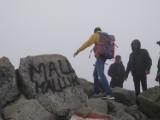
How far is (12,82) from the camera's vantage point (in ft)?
38.1

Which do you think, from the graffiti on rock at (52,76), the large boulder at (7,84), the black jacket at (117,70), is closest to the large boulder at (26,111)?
the large boulder at (7,84)

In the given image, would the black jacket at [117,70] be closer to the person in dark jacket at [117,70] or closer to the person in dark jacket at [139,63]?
the person in dark jacket at [117,70]

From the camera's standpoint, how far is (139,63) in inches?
531

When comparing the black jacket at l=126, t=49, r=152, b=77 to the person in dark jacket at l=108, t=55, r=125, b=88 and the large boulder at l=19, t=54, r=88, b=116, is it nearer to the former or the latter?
the large boulder at l=19, t=54, r=88, b=116

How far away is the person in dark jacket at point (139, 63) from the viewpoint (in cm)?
1334

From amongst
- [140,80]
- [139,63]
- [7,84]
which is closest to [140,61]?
[139,63]

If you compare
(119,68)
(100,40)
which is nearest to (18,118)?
(100,40)

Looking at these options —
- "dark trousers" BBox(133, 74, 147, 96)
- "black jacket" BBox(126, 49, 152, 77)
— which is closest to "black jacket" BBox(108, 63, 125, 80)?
"dark trousers" BBox(133, 74, 147, 96)

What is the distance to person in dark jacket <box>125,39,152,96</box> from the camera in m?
13.3

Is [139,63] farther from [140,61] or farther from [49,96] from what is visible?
[49,96]

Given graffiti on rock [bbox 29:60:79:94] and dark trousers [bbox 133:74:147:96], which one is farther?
dark trousers [bbox 133:74:147:96]

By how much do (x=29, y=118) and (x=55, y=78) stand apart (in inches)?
94.5

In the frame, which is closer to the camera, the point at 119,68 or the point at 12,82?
the point at 12,82

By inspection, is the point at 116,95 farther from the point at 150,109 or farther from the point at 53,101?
the point at 53,101
